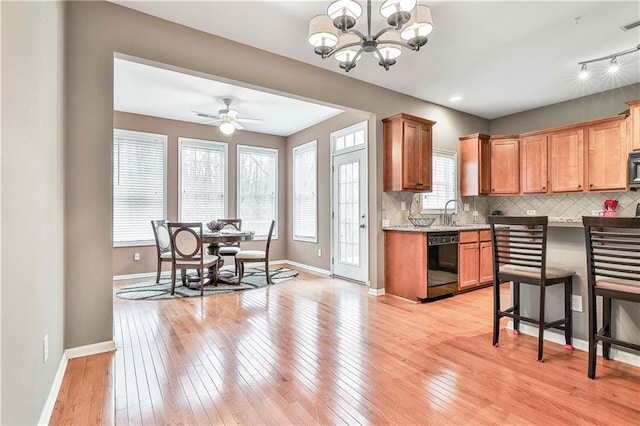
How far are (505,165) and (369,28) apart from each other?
420 cm

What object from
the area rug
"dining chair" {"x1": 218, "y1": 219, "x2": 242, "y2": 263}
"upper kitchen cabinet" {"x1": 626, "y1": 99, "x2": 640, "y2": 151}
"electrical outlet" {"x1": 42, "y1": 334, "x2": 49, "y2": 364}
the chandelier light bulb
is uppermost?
the chandelier light bulb

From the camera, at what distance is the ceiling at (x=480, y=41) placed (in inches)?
115

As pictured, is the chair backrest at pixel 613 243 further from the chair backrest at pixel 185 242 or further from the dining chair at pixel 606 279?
the chair backrest at pixel 185 242

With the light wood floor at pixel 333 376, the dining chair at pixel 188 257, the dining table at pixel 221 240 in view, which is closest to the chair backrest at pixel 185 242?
the dining chair at pixel 188 257

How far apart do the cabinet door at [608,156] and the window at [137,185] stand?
6.98 m

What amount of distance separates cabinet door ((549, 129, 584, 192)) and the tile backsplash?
0.35 metres

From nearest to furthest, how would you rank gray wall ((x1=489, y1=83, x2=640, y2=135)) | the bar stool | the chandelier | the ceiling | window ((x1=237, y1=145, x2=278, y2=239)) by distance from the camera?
the chandelier
the bar stool
the ceiling
gray wall ((x1=489, y1=83, x2=640, y2=135))
window ((x1=237, y1=145, x2=278, y2=239))

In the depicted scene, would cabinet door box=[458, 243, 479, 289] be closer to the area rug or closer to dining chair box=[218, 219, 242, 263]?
the area rug

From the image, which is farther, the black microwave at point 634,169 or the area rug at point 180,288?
the area rug at point 180,288

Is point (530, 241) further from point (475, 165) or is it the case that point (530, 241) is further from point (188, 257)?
point (188, 257)

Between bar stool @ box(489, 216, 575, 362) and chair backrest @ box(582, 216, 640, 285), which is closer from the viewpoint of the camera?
chair backrest @ box(582, 216, 640, 285)

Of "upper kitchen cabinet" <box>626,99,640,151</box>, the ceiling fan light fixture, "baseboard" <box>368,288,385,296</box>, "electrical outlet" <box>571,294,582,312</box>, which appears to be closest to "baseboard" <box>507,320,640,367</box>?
"electrical outlet" <box>571,294,582,312</box>

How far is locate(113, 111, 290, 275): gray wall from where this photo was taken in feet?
18.8

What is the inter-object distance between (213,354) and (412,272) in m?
2.73
